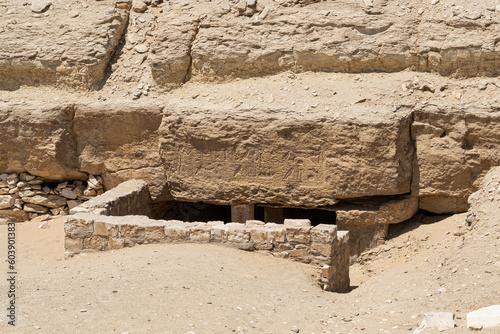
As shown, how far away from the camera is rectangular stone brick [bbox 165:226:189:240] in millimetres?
7223

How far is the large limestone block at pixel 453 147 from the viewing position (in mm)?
7918

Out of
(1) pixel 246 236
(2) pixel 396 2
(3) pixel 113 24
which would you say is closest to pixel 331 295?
(1) pixel 246 236

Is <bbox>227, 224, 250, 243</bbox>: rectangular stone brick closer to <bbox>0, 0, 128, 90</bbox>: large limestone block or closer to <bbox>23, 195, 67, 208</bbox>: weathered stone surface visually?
<bbox>0, 0, 128, 90</bbox>: large limestone block

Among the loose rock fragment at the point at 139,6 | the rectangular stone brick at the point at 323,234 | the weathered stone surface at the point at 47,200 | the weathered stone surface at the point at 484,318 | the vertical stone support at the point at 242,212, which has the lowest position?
the weathered stone surface at the point at 47,200

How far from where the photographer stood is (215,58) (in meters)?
9.15

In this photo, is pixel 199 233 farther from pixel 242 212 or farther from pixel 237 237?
pixel 242 212

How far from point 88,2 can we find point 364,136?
4997mm

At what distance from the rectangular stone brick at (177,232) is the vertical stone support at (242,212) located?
183 centimetres

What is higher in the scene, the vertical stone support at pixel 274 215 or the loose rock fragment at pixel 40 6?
the loose rock fragment at pixel 40 6

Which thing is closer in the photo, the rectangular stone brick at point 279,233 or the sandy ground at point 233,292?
the sandy ground at point 233,292

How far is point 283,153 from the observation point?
8422 millimetres

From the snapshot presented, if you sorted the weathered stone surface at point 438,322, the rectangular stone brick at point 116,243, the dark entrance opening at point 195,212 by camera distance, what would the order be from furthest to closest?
1. the dark entrance opening at point 195,212
2. the rectangular stone brick at point 116,243
3. the weathered stone surface at point 438,322

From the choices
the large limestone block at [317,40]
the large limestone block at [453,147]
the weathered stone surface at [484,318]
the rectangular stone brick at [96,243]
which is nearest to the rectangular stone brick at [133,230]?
the rectangular stone brick at [96,243]

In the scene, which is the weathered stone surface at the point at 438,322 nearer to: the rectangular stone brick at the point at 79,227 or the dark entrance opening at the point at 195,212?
the rectangular stone brick at the point at 79,227
